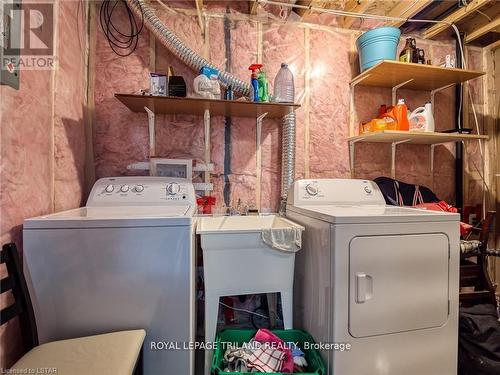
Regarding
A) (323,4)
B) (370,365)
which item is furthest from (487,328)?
(323,4)

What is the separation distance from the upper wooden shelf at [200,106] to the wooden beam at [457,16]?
5.34 ft

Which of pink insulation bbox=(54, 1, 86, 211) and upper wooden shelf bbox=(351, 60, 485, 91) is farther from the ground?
upper wooden shelf bbox=(351, 60, 485, 91)

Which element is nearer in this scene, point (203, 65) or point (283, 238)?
point (283, 238)

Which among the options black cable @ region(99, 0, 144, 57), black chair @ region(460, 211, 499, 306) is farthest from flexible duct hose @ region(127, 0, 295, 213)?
black chair @ region(460, 211, 499, 306)

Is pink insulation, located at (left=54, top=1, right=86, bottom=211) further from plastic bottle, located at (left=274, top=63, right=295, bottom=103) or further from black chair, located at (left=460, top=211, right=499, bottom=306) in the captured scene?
black chair, located at (left=460, top=211, right=499, bottom=306)

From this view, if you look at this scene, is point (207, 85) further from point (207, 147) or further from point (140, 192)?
point (140, 192)

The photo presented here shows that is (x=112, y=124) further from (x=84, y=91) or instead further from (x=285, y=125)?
(x=285, y=125)

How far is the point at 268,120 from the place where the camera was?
219 centimetres

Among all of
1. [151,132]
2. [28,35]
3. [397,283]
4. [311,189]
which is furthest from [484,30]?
[28,35]

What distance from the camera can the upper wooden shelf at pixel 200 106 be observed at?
5.55 feet

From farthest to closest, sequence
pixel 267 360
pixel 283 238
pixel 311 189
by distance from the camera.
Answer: pixel 311 189, pixel 283 238, pixel 267 360

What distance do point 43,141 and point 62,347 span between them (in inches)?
38.0

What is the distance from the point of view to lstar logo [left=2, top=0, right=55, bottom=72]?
3.43 ft

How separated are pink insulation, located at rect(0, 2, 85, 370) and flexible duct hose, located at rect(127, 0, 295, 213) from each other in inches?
17.6
